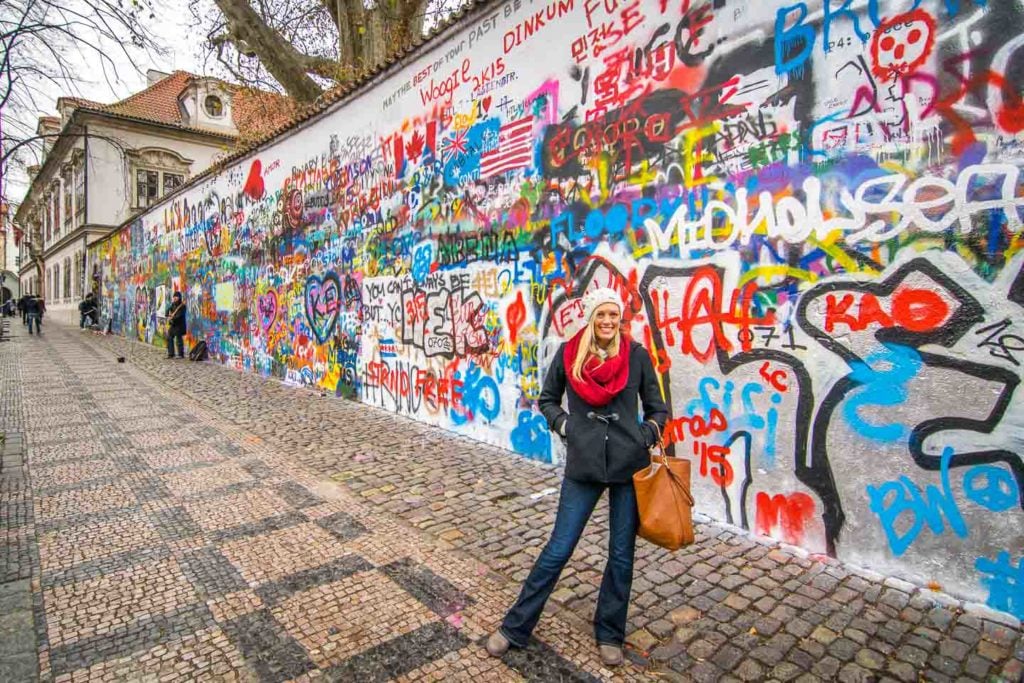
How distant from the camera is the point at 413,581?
11.3ft

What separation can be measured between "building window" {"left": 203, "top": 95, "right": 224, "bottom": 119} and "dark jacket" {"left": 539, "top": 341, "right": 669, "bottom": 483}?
3773 centimetres

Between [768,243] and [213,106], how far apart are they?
37553mm

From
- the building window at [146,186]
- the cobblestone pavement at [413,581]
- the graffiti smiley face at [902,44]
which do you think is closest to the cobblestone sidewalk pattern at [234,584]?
the cobblestone pavement at [413,581]

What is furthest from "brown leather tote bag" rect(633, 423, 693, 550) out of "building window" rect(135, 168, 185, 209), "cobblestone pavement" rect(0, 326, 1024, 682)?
"building window" rect(135, 168, 185, 209)

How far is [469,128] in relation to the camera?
6582 millimetres

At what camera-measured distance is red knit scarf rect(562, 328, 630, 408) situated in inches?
104

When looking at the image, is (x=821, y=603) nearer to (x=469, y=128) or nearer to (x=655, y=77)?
(x=655, y=77)

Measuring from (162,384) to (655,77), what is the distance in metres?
10.2

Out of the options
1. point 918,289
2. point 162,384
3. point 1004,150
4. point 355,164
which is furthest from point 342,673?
point 162,384

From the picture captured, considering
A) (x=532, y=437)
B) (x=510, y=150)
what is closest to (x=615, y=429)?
(x=532, y=437)

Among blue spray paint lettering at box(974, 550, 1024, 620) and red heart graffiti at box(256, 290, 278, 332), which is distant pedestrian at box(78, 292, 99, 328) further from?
blue spray paint lettering at box(974, 550, 1024, 620)

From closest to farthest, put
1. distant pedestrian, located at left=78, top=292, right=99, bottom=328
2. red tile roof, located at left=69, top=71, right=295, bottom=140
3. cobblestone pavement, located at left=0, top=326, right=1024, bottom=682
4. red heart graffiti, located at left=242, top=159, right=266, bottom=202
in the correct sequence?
cobblestone pavement, located at left=0, top=326, right=1024, bottom=682 < red heart graffiti, located at left=242, top=159, right=266, bottom=202 < distant pedestrian, located at left=78, top=292, right=99, bottom=328 < red tile roof, located at left=69, top=71, right=295, bottom=140

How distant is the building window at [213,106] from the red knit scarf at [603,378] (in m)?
37.7

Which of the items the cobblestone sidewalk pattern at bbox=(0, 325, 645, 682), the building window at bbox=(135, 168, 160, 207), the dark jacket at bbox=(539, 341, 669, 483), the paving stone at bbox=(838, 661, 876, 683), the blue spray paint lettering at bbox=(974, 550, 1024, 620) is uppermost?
the building window at bbox=(135, 168, 160, 207)
